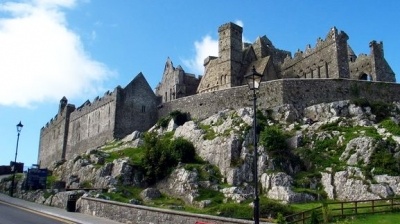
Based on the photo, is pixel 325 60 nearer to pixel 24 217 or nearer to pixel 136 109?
pixel 136 109

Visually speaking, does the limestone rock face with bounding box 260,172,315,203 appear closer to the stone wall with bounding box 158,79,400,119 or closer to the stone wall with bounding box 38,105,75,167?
the stone wall with bounding box 158,79,400,119

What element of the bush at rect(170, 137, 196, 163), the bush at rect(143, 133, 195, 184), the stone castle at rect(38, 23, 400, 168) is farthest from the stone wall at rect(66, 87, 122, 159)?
the bush at rect(170, 137, 196, 163)

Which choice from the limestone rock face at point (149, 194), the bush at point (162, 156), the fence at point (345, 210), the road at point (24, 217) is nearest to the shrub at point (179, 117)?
the bush at point (162, 156)

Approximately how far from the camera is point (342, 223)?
23984 mm

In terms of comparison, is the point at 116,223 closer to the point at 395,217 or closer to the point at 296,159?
the point at 395,217

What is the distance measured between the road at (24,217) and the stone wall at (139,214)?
3058 millimetres

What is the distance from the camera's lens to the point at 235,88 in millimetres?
55500

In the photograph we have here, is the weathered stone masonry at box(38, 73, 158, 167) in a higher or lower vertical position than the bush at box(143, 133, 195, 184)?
higher

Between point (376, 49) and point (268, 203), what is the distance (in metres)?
42.2

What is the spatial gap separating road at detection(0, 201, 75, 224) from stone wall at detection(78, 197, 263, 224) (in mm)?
3058

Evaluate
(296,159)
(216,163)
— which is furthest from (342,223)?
(216,163)

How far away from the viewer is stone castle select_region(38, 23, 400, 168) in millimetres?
52688

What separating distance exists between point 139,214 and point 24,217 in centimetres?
691

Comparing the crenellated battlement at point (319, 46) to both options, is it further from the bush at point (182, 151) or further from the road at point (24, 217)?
the road at point (24, 217)
